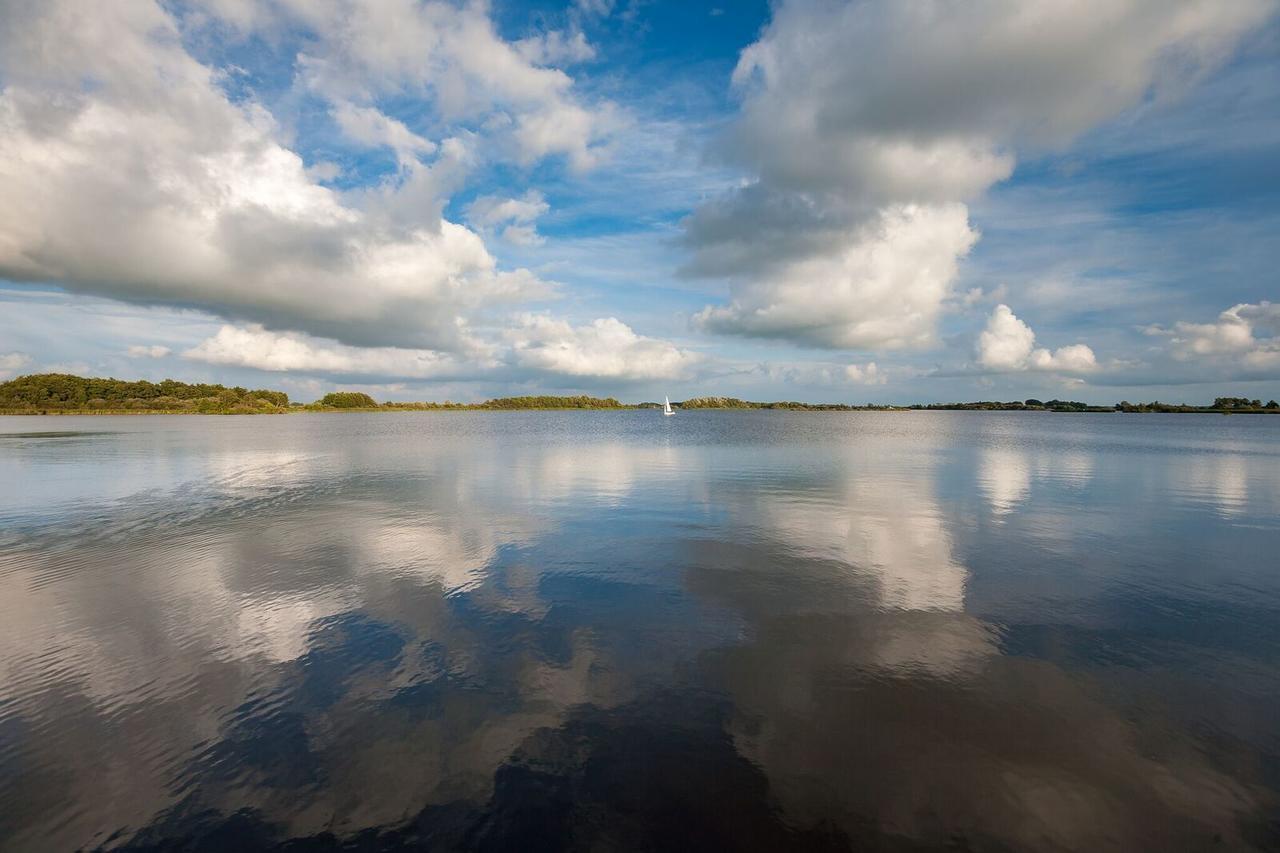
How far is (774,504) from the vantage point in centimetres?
3055

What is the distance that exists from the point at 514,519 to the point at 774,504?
14.1 meters

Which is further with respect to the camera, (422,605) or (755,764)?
(422,605)

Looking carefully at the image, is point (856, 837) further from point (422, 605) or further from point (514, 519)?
point (514, 519)

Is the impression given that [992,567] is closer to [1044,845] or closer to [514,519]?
[1044,845]

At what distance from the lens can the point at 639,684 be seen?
11.3m

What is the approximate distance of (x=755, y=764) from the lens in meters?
8.81

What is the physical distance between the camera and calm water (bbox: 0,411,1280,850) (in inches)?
308

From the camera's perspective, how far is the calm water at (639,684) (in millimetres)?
7816

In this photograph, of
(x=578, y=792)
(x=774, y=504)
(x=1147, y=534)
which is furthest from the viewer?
(x=774, y=504)

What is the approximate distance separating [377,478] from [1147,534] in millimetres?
45970

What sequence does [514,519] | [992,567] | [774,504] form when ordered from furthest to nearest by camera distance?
[774,504]
[514,519]
[992,567]

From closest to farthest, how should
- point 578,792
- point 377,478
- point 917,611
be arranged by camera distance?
point 578,792 < point 917,611 < point 377,478

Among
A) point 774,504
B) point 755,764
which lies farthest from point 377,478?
point 755,764

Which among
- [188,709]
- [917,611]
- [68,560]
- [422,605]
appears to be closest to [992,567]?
[917,611]
